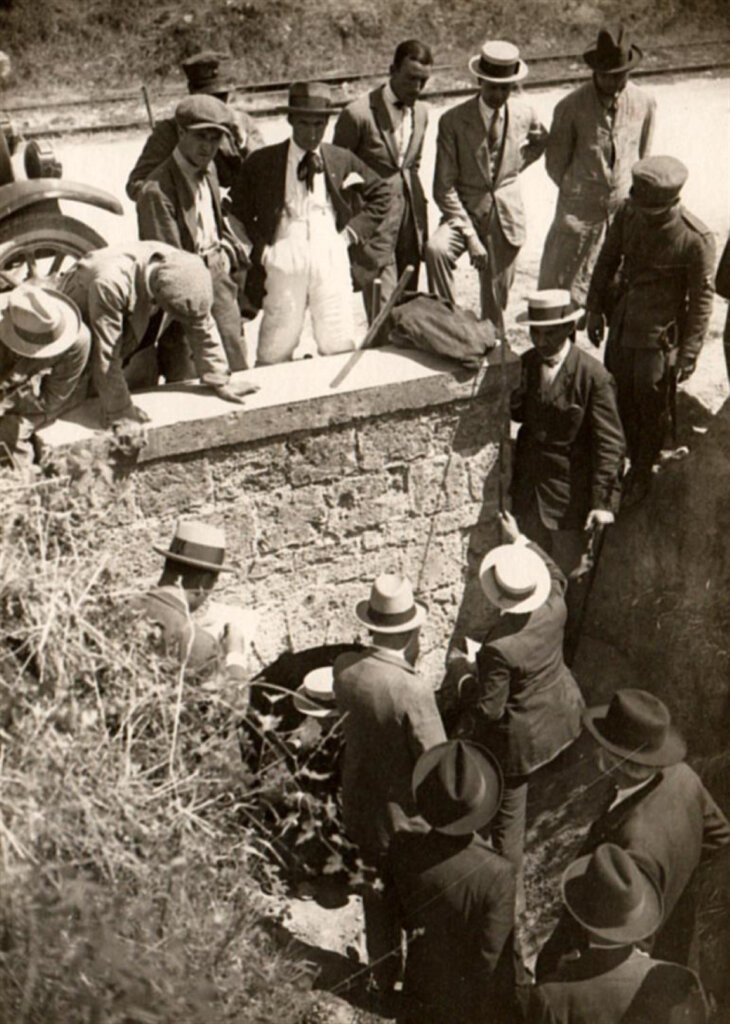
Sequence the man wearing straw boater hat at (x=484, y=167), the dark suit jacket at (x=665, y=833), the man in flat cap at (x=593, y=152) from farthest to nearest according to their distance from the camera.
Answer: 1. the man in flat cap at (x=593, y=152)
2. the man wearing straw boater hat at (x=484, y=167)
3. the dark suit jacket at (x=665, y=833)

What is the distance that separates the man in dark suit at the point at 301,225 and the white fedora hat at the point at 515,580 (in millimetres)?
1963

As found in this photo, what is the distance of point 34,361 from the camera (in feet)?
20.4

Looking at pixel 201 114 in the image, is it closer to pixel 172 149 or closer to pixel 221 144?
pixel 221 144

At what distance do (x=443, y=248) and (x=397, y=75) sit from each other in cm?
114

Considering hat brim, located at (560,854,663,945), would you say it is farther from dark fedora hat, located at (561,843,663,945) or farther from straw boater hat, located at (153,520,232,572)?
straw boater hat, located at (153,520,232,572)

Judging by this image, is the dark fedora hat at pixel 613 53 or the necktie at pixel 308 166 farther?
the dark fedora hat at pixel 613 53

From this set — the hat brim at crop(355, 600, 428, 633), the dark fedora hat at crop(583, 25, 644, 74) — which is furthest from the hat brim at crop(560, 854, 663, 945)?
the dark fedora hat at crop(583, 25, 644, 74)

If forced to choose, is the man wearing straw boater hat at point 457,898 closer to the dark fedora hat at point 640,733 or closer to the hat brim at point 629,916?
the hat brim at point 629,916

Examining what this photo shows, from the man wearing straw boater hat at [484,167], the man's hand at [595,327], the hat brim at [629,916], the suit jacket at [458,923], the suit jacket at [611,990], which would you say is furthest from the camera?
the man wearing straw boater hat at [484,167]

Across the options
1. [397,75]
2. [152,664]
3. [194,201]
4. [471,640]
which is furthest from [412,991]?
[397,75]

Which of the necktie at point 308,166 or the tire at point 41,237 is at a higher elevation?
the necktie at point 308,166

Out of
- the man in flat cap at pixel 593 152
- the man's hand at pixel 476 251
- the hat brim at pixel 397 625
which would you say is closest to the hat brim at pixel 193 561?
the hat brim at pixel 397 625

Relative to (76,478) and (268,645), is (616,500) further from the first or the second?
(76,478)

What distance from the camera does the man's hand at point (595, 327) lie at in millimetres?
7816
